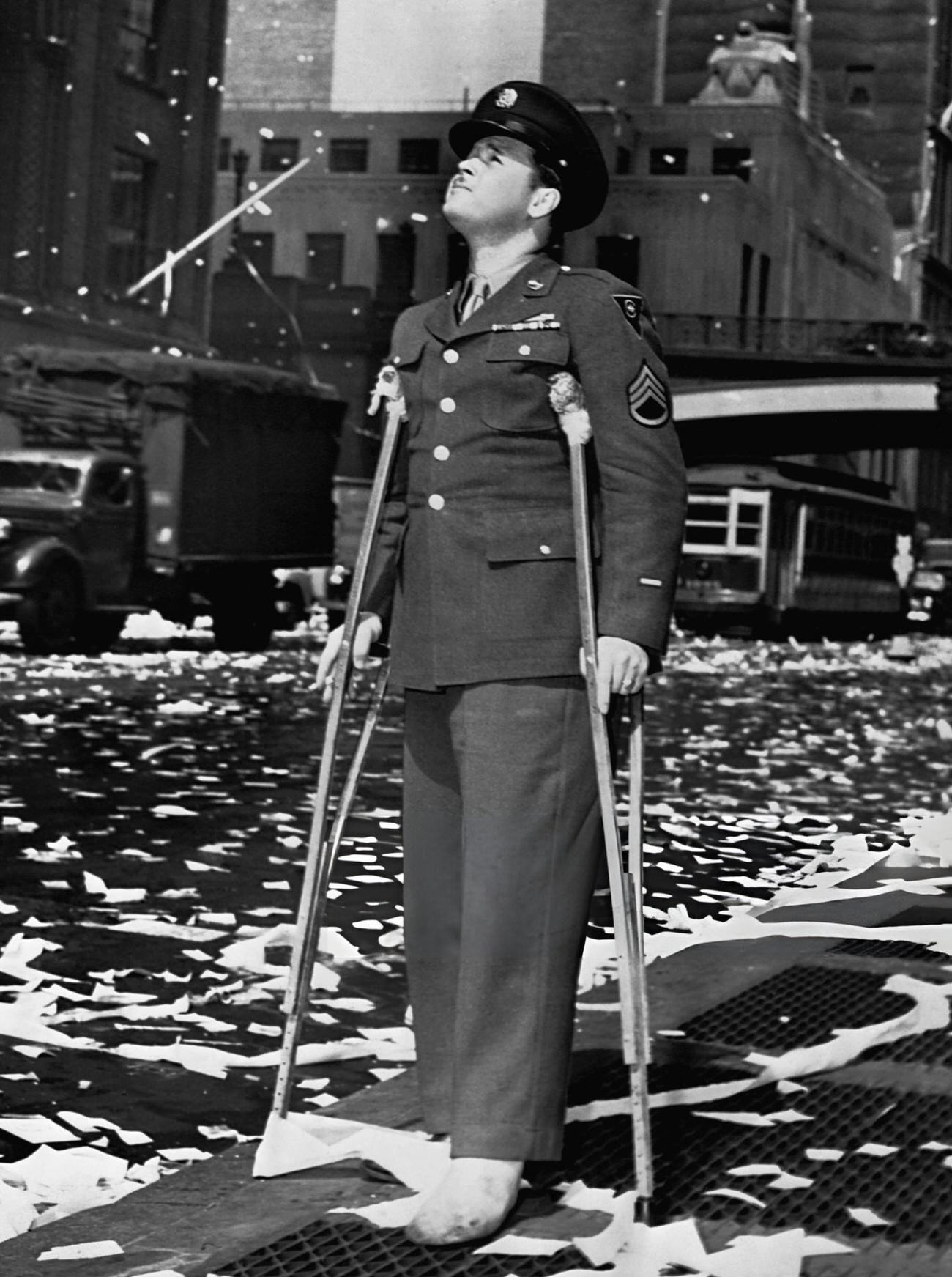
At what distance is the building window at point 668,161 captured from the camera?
6303 centimetres

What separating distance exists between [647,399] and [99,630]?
1854 cm

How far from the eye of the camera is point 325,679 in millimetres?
4062

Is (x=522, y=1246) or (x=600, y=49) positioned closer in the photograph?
(x=522, y=1246)

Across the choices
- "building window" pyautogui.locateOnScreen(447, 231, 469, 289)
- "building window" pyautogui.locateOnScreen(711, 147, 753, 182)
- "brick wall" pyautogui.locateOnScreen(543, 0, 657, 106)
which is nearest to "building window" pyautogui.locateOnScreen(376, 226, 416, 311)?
"building window" pyautogui.locateOnScreen(447, 231, 469, 289)

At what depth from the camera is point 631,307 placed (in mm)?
3830

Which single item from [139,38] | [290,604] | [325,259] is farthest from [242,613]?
[325,259]

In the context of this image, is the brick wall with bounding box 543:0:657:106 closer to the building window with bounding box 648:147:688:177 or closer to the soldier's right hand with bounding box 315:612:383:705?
the building window with bounding box 648:147:688:177

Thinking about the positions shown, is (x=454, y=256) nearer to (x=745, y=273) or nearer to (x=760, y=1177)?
(x=745, y=273)

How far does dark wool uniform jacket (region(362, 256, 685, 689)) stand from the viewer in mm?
3750

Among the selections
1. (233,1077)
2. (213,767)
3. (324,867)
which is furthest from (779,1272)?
(213,767)

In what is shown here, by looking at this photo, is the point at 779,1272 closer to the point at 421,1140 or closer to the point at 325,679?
the point at 421,1140

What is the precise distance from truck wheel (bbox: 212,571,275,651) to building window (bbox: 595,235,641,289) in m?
38.6

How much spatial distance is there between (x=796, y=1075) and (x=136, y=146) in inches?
1188

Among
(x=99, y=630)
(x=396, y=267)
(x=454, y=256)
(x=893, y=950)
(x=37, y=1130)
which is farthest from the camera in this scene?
(x=396, y=267)
